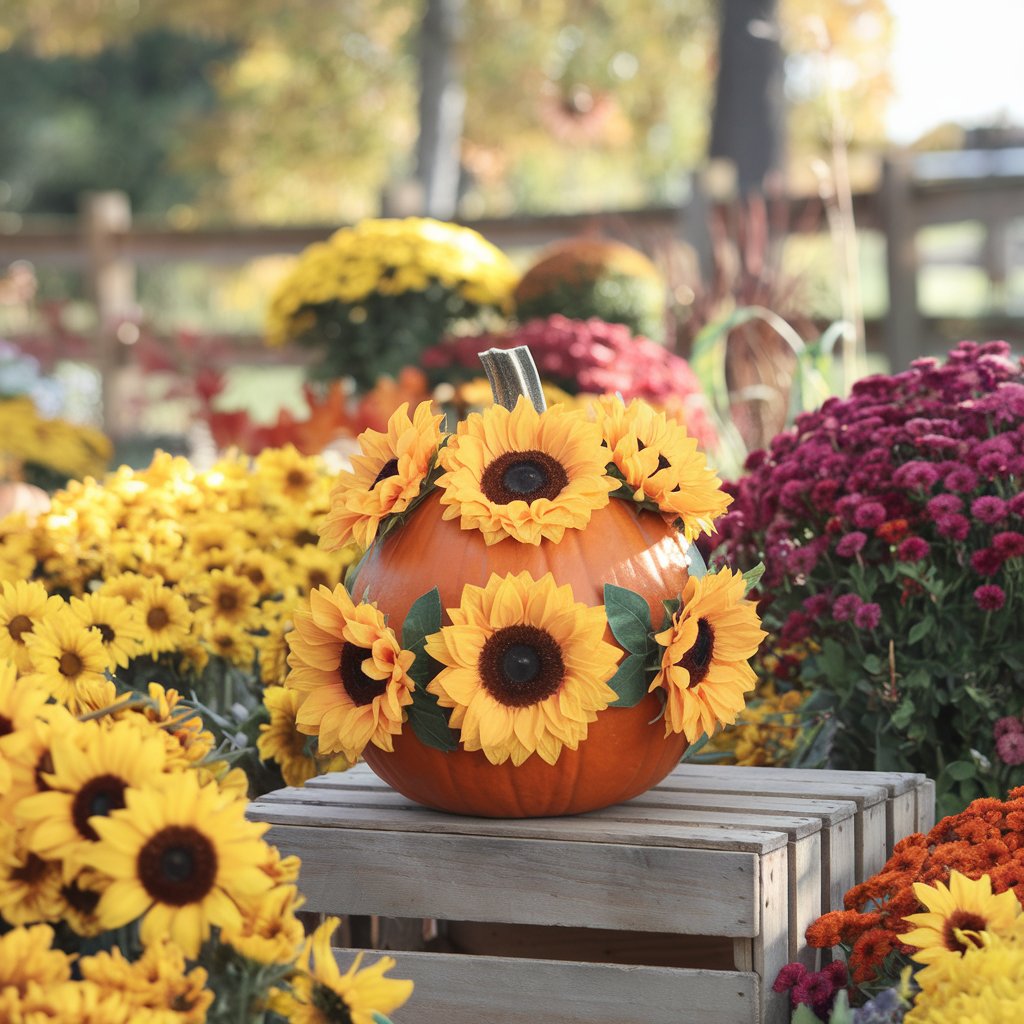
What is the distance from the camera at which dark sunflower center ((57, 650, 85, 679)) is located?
189 cm

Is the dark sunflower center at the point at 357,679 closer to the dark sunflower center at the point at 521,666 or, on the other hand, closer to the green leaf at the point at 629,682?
the dark sunflower center at the point at 521,666

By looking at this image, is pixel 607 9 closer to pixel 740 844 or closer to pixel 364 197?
pixel 364 197

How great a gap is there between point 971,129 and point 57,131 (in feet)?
45.3

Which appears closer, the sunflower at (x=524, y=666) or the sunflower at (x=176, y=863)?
the sunflower at (x=176, y=863)

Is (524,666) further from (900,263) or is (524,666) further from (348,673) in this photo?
(900,263)

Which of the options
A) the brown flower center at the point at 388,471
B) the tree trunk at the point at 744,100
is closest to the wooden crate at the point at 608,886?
the brown flower center at the point at 388,471

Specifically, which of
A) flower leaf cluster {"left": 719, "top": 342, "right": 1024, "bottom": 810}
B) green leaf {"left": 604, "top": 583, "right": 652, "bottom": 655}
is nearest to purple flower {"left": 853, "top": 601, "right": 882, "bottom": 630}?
flower leaf cluster {"left": 719, "top": 342, "right": 1024, "bottom": 810}

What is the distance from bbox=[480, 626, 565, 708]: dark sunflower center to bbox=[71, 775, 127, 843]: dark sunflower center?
1.86 ft

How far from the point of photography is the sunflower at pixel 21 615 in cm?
197

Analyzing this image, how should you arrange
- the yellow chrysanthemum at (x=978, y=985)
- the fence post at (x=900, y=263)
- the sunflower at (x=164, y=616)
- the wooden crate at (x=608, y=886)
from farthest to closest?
the fence post at (x=900, y=263) < the sunflower at (x=164, y=616) < the wooden crate at (x=608, y=886) < the yellow chrysanthemum at (x=978, y=985)

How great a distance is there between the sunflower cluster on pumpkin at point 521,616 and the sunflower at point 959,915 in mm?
394

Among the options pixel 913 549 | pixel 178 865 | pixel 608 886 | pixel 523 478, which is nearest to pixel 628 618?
pixel 523 478

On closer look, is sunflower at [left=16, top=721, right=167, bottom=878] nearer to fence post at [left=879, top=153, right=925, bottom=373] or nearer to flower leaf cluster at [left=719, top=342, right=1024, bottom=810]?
flower leaf cluster at [left=719, top=342, right=1024, bottom=810]

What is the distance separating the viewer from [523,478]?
194 centimetres
